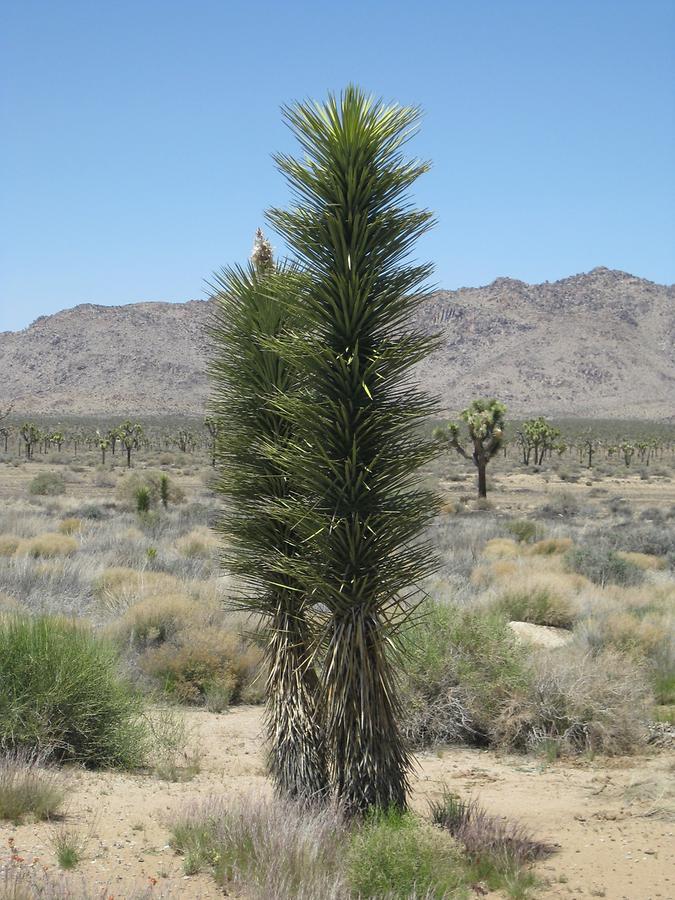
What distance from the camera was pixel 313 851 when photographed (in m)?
5.69

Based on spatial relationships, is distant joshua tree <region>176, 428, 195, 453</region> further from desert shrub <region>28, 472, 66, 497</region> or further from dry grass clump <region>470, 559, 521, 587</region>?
dry grass clump <region>470, 559, 521, 587</region>

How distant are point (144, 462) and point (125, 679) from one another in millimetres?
58854

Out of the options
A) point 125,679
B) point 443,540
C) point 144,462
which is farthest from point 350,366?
point 144,462

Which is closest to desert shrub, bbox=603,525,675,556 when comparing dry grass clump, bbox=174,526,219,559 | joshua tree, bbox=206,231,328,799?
dry grass clump, bbox=174,526,219,559

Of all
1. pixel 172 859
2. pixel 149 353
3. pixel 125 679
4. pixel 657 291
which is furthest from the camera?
pixel 657 291

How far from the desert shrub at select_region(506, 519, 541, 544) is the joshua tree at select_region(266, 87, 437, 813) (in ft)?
67.4

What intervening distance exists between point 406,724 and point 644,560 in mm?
12910

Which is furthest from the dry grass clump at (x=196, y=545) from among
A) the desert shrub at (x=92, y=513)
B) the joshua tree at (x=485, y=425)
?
the joshua tree at (x=485, y=425)

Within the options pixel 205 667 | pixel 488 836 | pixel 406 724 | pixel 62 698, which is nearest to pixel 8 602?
pixel 205 667

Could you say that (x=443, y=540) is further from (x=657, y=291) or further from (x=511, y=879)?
(x=657, y=291)

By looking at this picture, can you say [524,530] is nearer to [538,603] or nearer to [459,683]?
[538,603]

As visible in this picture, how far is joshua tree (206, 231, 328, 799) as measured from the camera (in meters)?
6.83

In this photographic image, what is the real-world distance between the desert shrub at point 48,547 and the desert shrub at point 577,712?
1121 cm

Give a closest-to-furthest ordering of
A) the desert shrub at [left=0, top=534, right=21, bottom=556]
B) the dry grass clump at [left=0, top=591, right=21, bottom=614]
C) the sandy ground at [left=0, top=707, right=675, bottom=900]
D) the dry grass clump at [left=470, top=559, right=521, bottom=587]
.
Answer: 1. the sandy ground at [left=0, top=707, right=675, bottom=900]
2. the dry grass clump at [left=0, top=591, right=21, bottom=614]
3. the dry grass clump at [left=470, top=559, right=521, bottom=587]
4. the desert shrub at [left=0, top=534, right=21, bottom=556]
